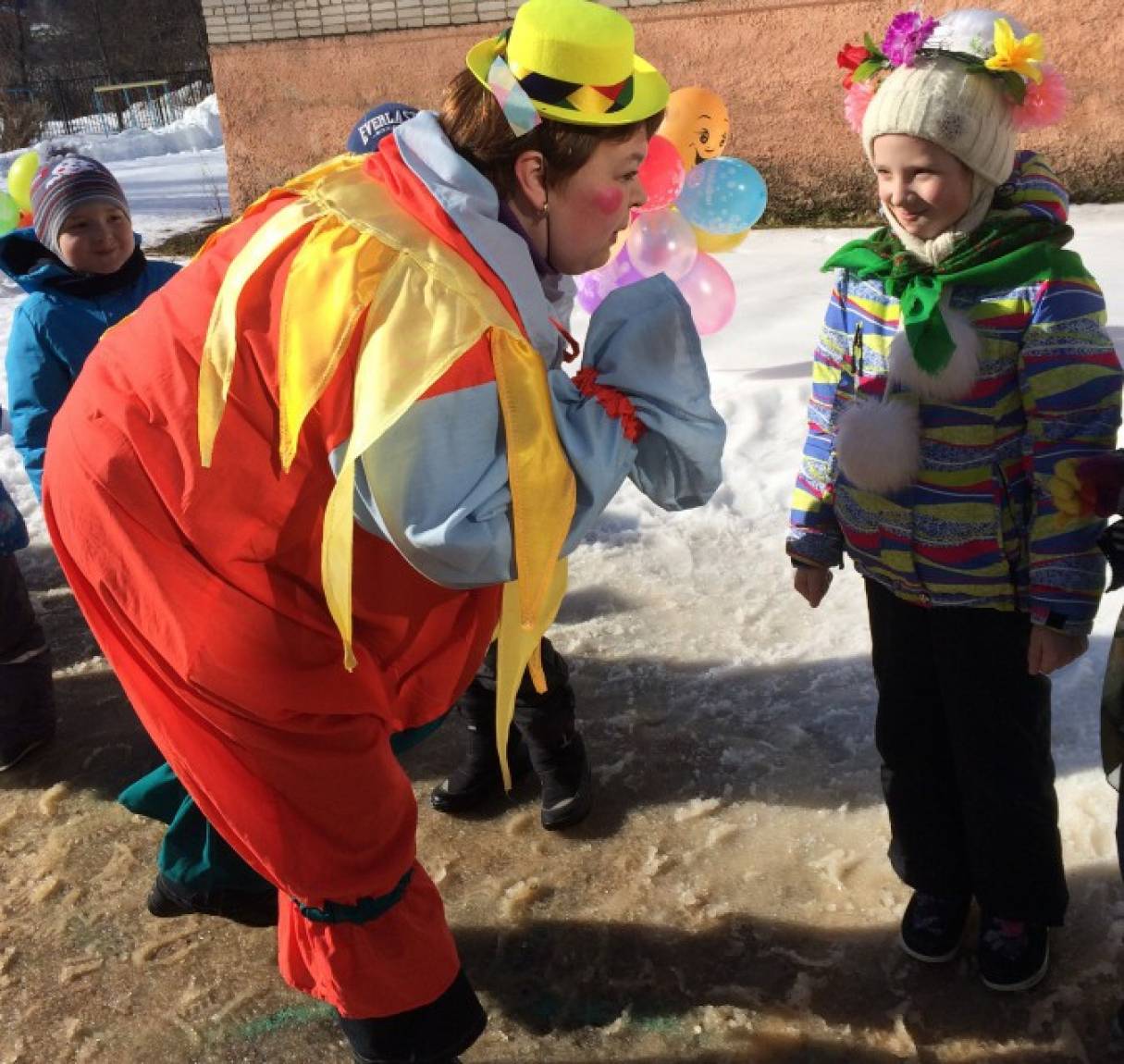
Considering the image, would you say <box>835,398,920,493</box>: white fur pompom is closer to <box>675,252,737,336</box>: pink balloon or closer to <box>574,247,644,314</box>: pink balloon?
<box>574,247,644,314</box>: pink balloon

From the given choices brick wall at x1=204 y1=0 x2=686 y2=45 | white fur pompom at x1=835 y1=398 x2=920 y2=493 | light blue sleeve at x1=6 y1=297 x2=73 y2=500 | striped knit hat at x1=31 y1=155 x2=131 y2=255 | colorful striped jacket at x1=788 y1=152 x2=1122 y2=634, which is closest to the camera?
colorful striped jacket at x1=788 y1=152 x2=1122 y2=634

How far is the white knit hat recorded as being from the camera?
1.93m

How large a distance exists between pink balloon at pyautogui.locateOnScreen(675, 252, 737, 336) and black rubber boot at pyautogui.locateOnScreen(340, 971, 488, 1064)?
381cm

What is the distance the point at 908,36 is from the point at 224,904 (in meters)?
2.05

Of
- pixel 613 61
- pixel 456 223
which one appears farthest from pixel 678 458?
pixel 613 61

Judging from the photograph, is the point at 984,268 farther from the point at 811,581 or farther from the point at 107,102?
the point at 107,102

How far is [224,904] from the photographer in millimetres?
2379

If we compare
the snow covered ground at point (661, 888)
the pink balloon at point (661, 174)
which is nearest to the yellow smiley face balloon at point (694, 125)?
the pink balloon at point (661, 174)

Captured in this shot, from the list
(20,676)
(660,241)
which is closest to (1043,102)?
(20,676)

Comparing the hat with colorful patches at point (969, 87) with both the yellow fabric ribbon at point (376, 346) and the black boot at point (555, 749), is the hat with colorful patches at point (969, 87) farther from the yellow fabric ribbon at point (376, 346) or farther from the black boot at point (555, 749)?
the black boot at point (555, 749)

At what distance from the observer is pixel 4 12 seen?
3400 cm

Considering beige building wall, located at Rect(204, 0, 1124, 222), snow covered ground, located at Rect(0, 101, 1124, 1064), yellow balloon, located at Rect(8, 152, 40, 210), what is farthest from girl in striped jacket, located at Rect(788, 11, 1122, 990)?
beige building wall, located at Rect(204, 0, 1124, 222)

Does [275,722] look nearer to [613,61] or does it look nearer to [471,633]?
[471,633]

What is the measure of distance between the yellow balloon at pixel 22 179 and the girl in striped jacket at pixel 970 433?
11.7 ft
